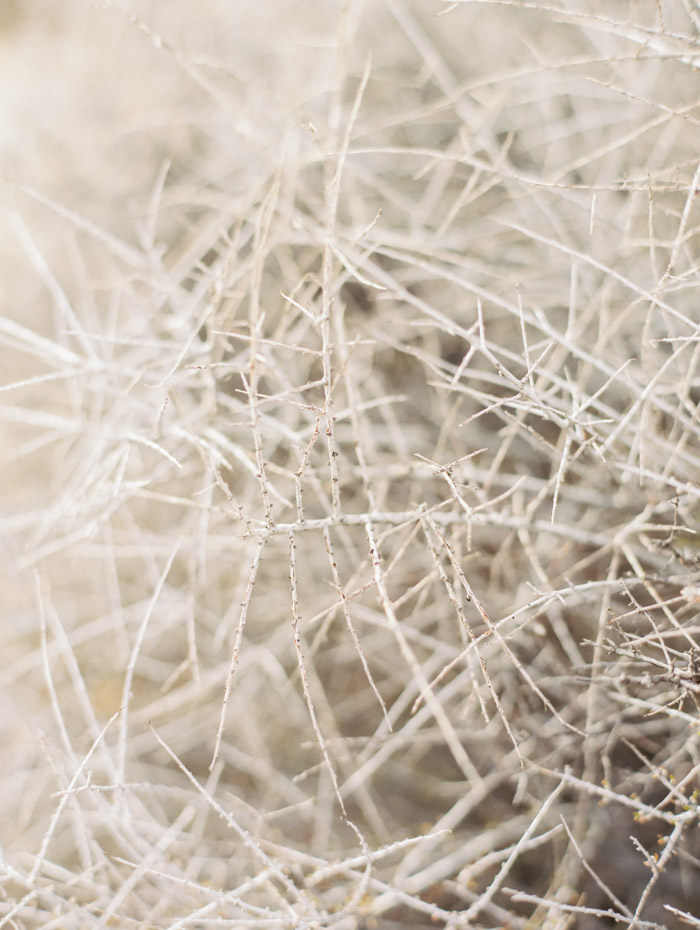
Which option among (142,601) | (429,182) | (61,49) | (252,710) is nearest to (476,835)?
(252,710)

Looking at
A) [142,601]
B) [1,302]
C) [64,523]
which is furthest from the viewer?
[1,302]

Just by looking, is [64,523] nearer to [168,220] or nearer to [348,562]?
[348,562]

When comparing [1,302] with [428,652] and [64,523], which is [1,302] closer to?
[64,523]

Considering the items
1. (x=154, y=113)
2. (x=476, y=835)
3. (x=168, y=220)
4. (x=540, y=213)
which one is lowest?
(x=476, y=835)

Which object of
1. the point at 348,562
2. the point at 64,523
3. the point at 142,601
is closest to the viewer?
the point at 64,523

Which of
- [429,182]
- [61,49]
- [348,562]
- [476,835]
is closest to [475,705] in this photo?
[476,835]

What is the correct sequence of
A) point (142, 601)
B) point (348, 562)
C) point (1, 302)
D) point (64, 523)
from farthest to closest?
1. point (1, 302)
2. point (142, 601)
3. point (348, 562)
4. point (64, 523)

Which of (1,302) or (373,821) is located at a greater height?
(1,302)

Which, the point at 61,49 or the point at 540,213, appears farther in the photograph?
the point at 61,49

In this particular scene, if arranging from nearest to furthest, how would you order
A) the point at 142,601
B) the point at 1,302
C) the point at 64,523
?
1. the point at 64,523
2. the point at 142,601
3. the point at 1,302
